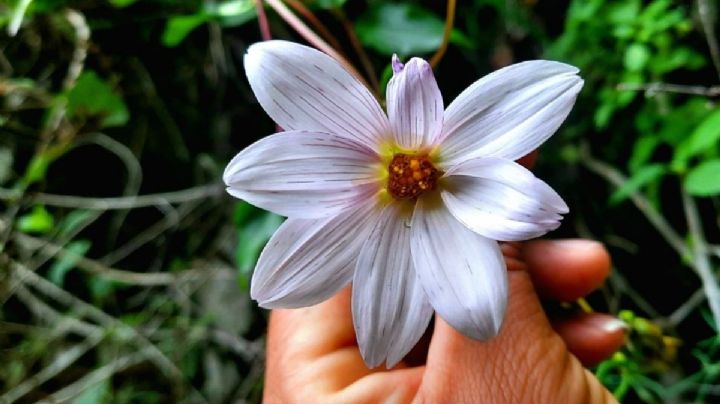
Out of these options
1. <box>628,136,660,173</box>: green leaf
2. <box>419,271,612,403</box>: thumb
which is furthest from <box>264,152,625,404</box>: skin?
<box>628,136,660,173</box>: green leaf

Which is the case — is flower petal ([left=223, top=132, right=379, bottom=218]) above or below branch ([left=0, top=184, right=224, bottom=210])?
above

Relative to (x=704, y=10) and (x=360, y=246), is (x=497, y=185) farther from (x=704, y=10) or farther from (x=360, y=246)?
(x=704, y=10)

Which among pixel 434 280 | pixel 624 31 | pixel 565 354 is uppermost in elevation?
pixel 624 31

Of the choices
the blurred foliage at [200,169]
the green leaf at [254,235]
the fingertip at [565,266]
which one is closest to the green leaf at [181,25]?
the blurred foliage at [200,169]

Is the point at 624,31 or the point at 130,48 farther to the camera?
the point at 130,48

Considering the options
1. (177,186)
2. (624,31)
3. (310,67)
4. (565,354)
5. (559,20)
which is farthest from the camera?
(177,186)

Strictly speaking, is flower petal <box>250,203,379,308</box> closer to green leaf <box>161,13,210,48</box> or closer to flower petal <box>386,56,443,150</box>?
flower petal <box>386,56,443,150</box>

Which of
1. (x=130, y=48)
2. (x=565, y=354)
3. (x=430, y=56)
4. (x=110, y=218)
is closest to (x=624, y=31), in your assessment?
(x=430, y=56)
